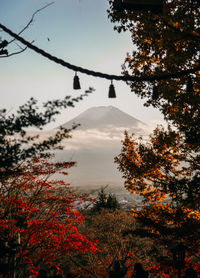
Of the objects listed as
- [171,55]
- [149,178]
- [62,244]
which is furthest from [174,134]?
[62,244]

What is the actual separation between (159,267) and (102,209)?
13.3 m

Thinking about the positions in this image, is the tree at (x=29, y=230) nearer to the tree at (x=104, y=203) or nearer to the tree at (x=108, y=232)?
the tree at (x=108, y=232)

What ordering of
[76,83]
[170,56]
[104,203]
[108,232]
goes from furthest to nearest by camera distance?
[104,203], [108,232], [170,56], [76,83]

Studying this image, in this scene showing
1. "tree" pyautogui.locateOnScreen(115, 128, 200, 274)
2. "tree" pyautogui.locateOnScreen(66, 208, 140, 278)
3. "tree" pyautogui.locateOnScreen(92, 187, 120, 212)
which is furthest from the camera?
"tree" pyautogui.locateOnScreen(92, 187, 120, 212)

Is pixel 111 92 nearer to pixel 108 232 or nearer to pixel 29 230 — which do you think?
pixel 29 230

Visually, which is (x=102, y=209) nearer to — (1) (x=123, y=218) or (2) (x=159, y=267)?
(1) (x=123, y=218)

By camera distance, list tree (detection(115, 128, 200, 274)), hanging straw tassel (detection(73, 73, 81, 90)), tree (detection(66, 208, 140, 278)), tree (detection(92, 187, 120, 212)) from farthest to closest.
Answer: tree (detection(92, 187, 120, 212)), tree (detection(66, 208, 140, 278)), tree (detection(115, 128, 200, 274)), hanging straw tassel (detection(73, 73, 81, 90))

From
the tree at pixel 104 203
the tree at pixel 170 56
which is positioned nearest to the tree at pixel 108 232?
the tree at pixel 104 203

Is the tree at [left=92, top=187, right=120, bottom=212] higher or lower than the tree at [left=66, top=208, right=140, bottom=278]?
higher

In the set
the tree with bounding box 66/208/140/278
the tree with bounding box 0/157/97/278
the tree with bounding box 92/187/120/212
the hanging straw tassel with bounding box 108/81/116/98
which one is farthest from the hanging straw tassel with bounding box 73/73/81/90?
the tree with bounding box 92/187/120/212

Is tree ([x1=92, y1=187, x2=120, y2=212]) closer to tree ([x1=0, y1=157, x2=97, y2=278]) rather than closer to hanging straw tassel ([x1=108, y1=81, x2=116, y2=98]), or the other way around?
tree ([x1=0, y1=157, x2=97, y2=278])

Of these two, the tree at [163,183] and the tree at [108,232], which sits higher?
the tree at [163,183]

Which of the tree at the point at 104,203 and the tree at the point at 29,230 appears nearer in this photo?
the tree at the point at 29,230

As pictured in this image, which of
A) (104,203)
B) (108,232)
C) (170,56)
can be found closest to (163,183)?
(170,56)
